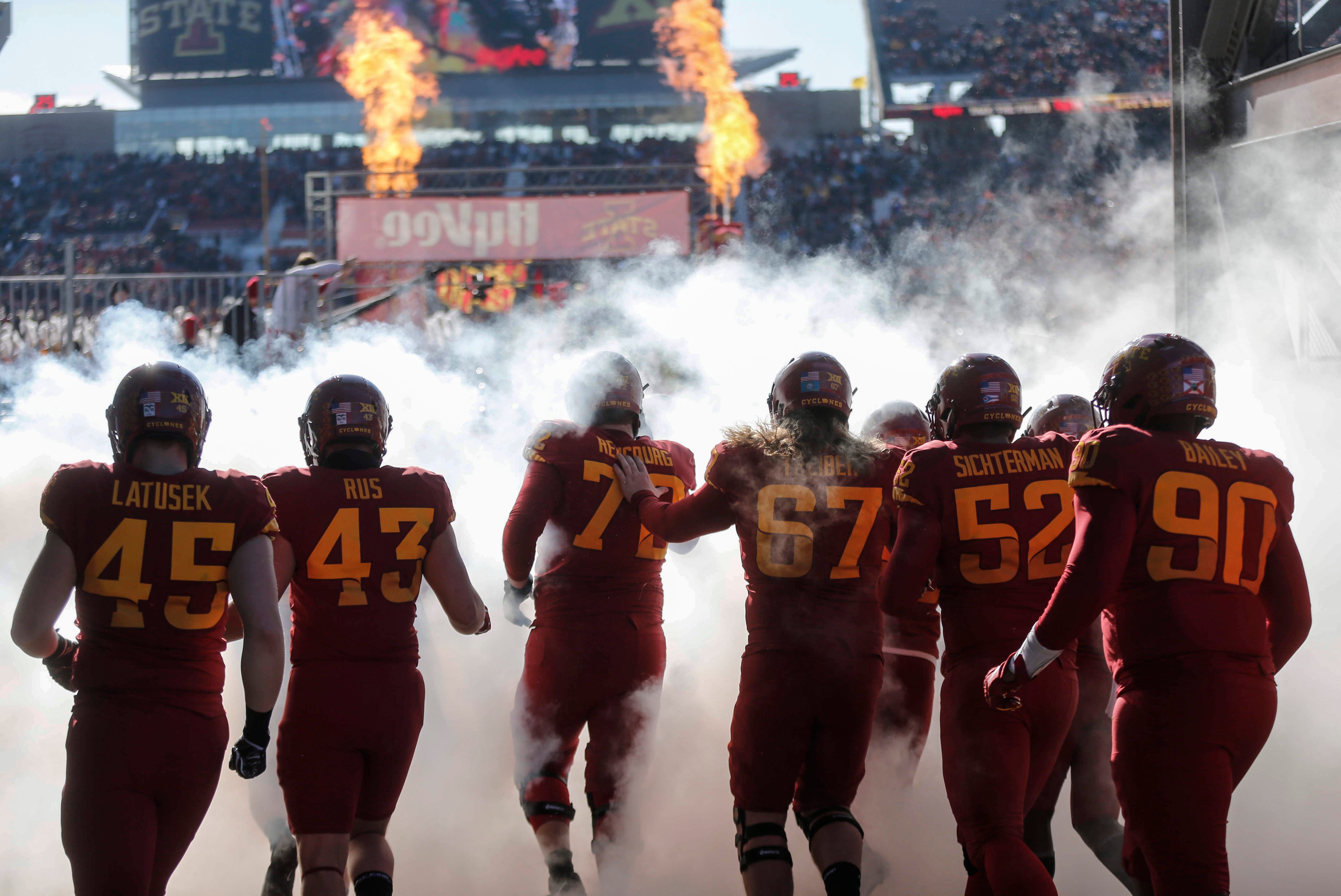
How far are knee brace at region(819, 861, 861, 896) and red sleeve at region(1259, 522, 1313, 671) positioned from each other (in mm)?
1358

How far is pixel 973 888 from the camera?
3273 millimetres

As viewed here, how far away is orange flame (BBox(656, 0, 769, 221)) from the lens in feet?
77.3

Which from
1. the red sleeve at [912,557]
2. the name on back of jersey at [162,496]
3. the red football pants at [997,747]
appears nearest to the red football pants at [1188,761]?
the red football pants at [997,747]

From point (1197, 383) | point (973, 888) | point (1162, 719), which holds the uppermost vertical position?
point (1197, 383)

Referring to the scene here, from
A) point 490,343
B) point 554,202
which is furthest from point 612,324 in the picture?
point 554,202

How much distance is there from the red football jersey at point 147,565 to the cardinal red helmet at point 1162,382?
2404 millimetres

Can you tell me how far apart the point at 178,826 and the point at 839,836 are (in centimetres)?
191

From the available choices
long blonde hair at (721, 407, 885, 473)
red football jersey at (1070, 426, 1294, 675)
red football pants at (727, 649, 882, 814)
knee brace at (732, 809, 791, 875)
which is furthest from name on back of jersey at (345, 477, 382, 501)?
red football jersey at (1070, 426, 1294, 675)

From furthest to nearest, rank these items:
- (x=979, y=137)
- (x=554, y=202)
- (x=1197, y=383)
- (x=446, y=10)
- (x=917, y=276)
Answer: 1. (x=446, y=10)
2. (x=979, y=137)
3. (x=917, y=276)
4. (x=554, y=202)
5. (x=1197, y=383)

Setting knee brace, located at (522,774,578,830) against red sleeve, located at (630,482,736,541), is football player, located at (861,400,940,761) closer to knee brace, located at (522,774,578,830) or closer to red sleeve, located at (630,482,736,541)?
red sleeve, located at (630,482,736,541)

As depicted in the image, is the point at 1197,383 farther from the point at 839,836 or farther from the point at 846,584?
the point at 839,836

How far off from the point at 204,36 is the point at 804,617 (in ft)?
115

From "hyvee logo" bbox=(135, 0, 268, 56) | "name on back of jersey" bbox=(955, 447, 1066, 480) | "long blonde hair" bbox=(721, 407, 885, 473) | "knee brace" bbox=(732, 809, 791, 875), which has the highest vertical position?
"hyvee logo" bbox=(135, 0, 268, 56)

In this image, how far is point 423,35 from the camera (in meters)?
32.3
